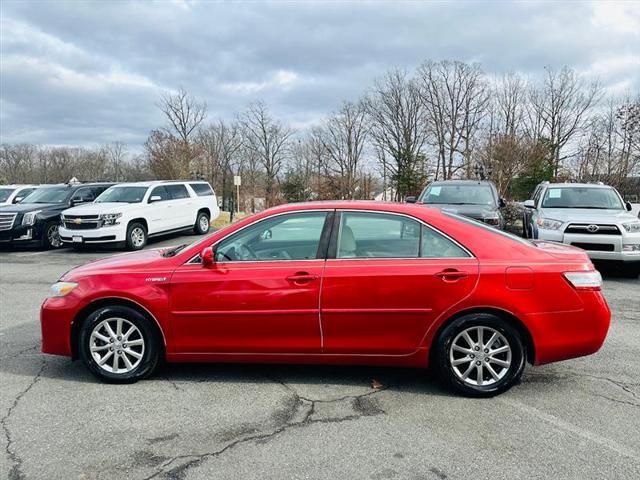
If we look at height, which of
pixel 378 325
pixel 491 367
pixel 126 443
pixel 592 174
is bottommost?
pixel 126 443

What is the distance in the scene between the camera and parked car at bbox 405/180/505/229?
10.9 m

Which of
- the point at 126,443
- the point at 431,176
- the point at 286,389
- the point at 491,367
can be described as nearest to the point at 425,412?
the point at 491,367

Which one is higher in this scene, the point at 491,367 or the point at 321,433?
the point at 491,367

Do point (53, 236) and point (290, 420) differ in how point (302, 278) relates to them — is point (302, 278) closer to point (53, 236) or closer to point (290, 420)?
point (290, 420)

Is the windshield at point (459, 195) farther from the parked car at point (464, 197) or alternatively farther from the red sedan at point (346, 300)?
the red sedan at point (346, 300)

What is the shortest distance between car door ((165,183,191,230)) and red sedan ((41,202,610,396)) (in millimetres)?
10990

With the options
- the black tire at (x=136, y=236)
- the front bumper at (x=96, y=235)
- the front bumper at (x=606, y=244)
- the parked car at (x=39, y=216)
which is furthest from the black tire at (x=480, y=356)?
the parked car at (x=39, y=216)

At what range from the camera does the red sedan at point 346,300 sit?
3680 millimetres

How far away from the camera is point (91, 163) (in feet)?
245

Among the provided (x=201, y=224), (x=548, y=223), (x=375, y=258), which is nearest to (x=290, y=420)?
(x=375, y=258)

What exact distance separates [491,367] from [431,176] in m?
49.0

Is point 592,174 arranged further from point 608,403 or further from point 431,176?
point 608,403

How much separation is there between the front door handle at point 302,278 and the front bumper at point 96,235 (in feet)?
33.2

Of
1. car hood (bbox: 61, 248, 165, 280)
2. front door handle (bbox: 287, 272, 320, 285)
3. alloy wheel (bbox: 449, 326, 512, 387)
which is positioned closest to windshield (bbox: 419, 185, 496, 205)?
alloy wheel (bbox: 449, 326, 512, 387)
